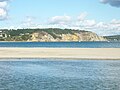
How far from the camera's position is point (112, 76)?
25.5 metres

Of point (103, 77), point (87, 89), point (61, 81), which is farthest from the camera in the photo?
point (103, 77)

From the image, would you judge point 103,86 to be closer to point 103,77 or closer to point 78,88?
point 78,88

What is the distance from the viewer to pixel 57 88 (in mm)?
20000

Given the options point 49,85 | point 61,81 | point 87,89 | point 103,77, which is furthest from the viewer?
point 103,77

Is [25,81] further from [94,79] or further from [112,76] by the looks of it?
[112,76]

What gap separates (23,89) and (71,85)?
3.22 metres

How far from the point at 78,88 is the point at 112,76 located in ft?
20.5

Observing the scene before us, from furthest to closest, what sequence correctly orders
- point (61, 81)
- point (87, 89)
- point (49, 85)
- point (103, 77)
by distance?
point (103, 77), point (61, 81), point (49, 85), point (87, 89)

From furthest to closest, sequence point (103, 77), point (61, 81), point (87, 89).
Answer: point (103, 77) < point (61, 81) < point (87, 89)

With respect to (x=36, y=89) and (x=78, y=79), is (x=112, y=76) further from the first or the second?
(x=36, y=89)

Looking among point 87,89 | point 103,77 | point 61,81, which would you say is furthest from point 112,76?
point 87,89

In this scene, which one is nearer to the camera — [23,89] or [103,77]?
[23,89]

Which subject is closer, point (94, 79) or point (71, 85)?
point (71, 85)

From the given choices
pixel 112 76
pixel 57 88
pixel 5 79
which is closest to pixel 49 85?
pixel 57 88
